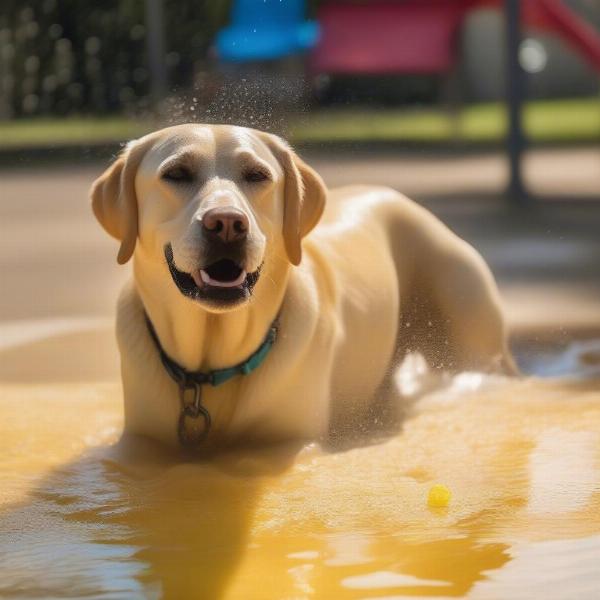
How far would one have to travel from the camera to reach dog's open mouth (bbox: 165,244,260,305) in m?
3.82

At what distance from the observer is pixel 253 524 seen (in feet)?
11.7

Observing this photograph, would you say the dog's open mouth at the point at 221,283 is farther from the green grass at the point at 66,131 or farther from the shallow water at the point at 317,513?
the green grass at the point at 66,131

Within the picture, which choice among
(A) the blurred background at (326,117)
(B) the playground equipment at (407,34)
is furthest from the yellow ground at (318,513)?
(B) the playground equipment at (407,34)

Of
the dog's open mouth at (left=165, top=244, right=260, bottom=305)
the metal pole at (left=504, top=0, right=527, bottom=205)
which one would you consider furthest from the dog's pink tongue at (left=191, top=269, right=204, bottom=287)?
the metal pole at (left=504, top=0, right=527, bottom=205)

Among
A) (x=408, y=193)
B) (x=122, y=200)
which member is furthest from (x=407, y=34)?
(x=122, y=200)

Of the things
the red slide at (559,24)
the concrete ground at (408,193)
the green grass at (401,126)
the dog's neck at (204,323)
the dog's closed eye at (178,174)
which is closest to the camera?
the dog's closed eye at (178,174)

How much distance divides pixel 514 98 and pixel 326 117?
8.63 m

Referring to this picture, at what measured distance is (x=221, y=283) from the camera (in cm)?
383

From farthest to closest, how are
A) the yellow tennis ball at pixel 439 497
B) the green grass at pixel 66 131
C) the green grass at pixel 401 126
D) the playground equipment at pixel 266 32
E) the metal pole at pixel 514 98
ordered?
the green grass at pixel 66 131, the playground equipment at pixel 266 32, the green grass at pixel 401 126, the metal pole at pixel 514 98, the yellow tennis ball at pixel 439 497

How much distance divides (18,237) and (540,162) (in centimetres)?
538

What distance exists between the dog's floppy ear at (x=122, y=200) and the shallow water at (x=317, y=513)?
0.59 meters

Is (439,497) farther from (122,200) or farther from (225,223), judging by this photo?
(122,200)

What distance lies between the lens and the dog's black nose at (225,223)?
12.1 feet

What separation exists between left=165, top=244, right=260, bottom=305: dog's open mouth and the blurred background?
1.01 meters
